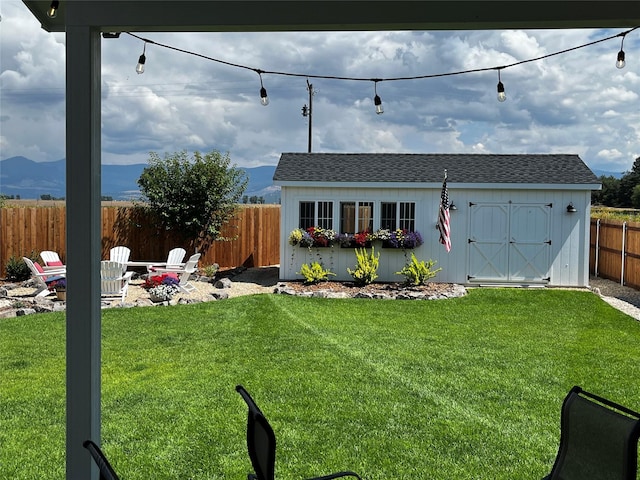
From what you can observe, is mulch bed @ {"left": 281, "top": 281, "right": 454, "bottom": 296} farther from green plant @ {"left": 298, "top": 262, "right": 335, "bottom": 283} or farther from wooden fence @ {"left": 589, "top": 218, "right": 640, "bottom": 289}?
wooden fence @ {"left": 589, "top": 218, "right": 640, "bottom": 289}

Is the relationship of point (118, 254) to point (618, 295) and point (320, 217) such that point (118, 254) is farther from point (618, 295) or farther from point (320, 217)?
point (618, 295)

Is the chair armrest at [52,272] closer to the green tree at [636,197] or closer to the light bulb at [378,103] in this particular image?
the light bulb at [378,103]

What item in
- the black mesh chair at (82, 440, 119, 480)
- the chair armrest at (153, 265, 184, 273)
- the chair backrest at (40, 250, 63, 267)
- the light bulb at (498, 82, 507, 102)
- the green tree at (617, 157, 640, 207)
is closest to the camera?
the black mesh chair at (82, 440, 119, 480)

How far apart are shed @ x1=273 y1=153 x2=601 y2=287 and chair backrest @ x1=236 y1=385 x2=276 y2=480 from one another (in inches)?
418

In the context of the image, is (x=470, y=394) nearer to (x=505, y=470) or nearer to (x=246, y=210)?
(x=505, y=470)

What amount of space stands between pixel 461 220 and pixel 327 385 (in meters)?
8.48

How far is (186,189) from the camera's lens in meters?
14.0

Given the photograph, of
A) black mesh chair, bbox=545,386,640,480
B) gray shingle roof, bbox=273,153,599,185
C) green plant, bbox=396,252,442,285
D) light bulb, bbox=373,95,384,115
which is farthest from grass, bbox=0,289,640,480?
gray shingle roof, bbox=273,153,599,185

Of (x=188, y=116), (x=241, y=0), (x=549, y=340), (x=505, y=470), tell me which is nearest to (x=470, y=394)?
(x=505, y=470)

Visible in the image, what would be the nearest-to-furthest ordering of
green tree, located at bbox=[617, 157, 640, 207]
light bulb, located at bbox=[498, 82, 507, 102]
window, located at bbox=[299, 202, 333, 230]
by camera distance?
light bulb, located at bbox=[498, 82, 507, 102]
window, located at bbox=[299, 202, 333, 230]
green tree, located at bbox=[617, 157, 640, 207]

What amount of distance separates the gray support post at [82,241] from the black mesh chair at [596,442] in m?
2.08

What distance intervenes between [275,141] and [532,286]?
22.0 m

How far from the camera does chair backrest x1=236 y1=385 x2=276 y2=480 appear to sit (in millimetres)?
1954

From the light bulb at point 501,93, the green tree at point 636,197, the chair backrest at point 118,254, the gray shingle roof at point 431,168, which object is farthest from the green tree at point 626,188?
the light bulb at point 501,93
